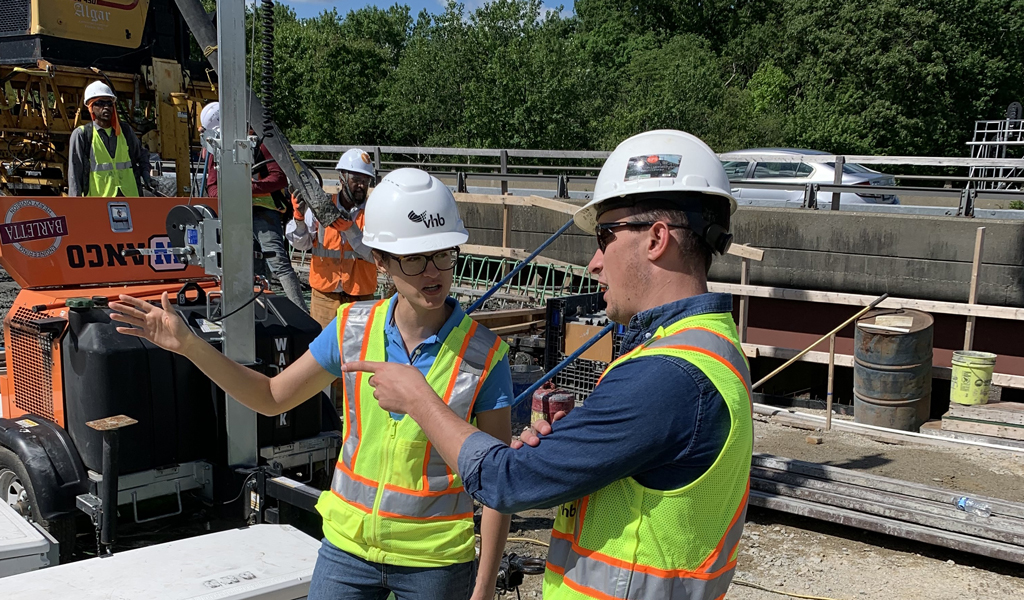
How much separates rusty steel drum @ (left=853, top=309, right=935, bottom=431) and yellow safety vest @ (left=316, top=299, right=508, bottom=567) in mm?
7065

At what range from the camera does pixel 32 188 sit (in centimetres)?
1359

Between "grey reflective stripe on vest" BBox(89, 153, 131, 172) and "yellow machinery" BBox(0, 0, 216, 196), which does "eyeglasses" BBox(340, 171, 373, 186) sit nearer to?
"grey reflective stripe on vest" BBox(89, 153, 131, 172)

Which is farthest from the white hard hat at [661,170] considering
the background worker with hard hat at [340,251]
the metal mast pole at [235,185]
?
the background worker with hard hat at [340,251]

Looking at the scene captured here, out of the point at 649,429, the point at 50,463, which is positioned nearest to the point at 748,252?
the point at 50,463

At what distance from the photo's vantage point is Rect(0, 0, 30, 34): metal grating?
40.8ft

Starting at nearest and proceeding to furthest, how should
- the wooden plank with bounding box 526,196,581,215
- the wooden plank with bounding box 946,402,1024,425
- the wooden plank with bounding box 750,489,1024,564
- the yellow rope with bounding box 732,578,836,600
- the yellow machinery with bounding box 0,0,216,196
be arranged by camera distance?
the yellow rope with bounding box 732,578,836,600
the wooden plank with bounding box 750,489,1024,564
the wooden plank with bounding box 946,402,1024,425
the wooden plank with bounding box 526,196,581,215
the yellow machinery with bounding box 0,0,216,196

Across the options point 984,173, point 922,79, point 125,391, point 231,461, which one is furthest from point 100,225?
point 922,79

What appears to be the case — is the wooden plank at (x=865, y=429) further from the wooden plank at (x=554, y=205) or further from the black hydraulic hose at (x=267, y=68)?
the black hydraulic hose at (x=267, y=68)

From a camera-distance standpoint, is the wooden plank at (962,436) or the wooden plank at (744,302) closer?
the wooden plank at (962,436)

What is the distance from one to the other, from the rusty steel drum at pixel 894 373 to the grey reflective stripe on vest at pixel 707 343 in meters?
7.58

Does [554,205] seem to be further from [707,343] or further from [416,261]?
[707,343]

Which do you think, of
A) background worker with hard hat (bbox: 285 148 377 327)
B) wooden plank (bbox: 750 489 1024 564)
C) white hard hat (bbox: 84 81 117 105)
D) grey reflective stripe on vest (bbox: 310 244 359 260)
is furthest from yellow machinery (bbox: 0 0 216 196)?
wooden plank (bbox: 750 489 1024 564)

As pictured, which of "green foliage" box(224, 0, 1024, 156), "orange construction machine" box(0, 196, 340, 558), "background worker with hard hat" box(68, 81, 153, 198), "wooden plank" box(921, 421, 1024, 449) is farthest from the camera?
"green foliage" box(224, 0, 1024, 156)

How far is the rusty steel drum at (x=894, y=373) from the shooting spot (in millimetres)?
8500
